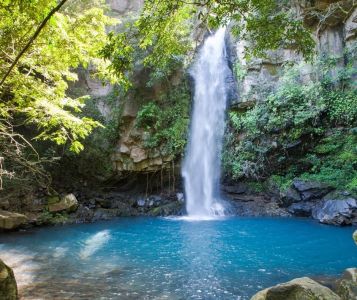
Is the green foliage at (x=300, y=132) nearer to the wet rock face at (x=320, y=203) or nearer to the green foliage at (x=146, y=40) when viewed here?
the wet rock face at (x=320, y=203)

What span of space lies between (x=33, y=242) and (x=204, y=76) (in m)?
11.5

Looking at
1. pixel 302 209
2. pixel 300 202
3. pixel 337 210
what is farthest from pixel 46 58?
pixel 300 202

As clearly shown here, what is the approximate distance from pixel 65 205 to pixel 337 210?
35.7 ft

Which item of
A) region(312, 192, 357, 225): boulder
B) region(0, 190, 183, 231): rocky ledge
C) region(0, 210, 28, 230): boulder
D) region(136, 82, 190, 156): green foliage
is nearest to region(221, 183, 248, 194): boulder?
region(0, 190, 183, 231): rocky ledge

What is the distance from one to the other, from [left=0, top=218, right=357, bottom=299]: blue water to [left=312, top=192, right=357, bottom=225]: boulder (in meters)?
0.55

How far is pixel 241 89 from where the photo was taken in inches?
628

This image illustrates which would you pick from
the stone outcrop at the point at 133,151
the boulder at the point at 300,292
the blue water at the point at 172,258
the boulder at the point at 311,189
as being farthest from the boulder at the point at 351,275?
the stone outcrop at the point at 133,151

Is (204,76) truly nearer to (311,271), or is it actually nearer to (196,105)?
(196,105)

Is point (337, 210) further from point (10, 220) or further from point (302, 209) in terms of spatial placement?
point (10, 220)

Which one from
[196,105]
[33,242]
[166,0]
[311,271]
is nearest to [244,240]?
[311,271]

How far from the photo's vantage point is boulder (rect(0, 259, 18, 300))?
4.62 metres

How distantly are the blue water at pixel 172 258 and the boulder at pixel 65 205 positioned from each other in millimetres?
1606

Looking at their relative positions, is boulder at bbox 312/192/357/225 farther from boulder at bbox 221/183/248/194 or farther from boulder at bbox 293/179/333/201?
boulder at bbox 221/183/248/194

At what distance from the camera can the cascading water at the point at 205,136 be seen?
→ 15875 millimetres
